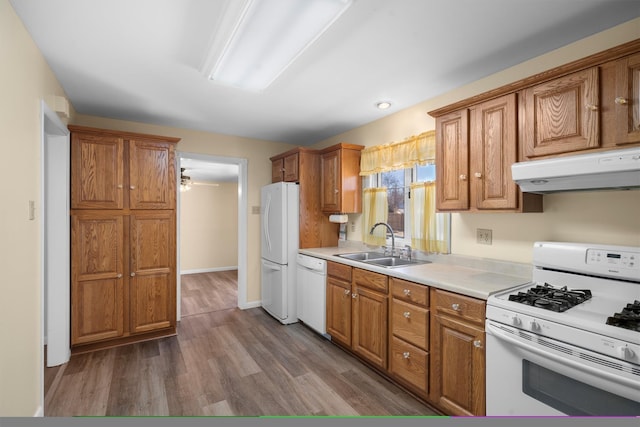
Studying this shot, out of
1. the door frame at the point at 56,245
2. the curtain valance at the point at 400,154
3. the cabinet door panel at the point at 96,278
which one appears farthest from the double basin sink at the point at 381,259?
the door frame at the point at 56,245

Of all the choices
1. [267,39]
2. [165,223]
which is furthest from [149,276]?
[267,39]

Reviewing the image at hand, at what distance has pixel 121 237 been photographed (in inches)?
111

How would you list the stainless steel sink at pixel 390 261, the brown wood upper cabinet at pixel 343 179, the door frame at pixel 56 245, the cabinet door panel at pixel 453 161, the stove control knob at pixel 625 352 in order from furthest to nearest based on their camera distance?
the brown wood upper cabinet at pixel 343 179, the stainless steel sink at pixel 390 261, the door frame at pixel 56 245, the cabinet door panel at pixel 453 161, the stove control knob at pixel 625 352

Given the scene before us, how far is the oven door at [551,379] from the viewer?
1.11m

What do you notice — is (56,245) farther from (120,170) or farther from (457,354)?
(457,354)

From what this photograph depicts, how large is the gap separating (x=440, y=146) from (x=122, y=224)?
2976mm

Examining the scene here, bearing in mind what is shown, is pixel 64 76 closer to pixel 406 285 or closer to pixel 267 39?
pixel 267 39

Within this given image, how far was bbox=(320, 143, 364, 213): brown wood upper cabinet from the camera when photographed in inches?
130

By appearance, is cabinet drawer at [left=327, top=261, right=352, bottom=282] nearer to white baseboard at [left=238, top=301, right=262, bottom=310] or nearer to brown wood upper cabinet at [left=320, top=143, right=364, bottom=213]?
brown wood upper cabinet at [left=320, top=143, right=364, bottom=213]

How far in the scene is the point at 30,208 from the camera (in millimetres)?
1684

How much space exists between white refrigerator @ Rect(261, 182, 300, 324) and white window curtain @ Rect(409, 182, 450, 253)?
1.39 m

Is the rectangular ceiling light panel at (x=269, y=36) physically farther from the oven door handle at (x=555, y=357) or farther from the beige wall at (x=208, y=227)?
the beige wall at (x=208, y=227)

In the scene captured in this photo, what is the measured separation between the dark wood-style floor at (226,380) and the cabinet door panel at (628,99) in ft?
6.20

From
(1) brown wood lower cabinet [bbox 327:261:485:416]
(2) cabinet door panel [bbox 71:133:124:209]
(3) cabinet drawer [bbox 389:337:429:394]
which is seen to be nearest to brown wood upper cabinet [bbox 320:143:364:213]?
(1) brown wood lower cabinet [bbox 327:261:485:416]
